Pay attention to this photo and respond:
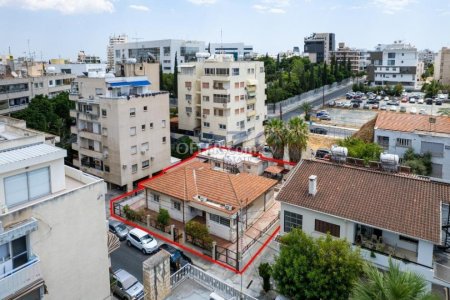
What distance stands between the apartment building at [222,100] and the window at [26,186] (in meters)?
39.2

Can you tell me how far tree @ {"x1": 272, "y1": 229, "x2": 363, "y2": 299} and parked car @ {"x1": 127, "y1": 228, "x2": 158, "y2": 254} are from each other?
1180cm

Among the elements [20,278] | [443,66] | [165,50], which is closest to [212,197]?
[20,278]

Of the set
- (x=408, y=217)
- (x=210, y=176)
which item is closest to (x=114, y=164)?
(x=210, y=176)

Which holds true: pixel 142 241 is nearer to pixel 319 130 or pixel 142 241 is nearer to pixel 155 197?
pixel 155 197

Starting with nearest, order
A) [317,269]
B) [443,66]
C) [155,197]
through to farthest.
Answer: [317,269] → [155,197] → [443,66]

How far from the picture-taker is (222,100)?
54.2 meters

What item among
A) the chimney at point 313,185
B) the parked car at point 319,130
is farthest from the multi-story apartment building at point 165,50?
the chimney at point 313,185

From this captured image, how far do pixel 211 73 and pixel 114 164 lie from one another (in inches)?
899

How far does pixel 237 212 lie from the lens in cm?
2914

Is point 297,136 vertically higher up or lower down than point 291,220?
higher up

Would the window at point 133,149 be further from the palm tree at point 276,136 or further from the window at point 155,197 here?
the palm tree at point 276,136

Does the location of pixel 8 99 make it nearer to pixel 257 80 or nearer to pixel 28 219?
pixel 257 80

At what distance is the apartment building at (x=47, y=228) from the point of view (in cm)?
1387

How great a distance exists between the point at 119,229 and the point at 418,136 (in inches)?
1267
